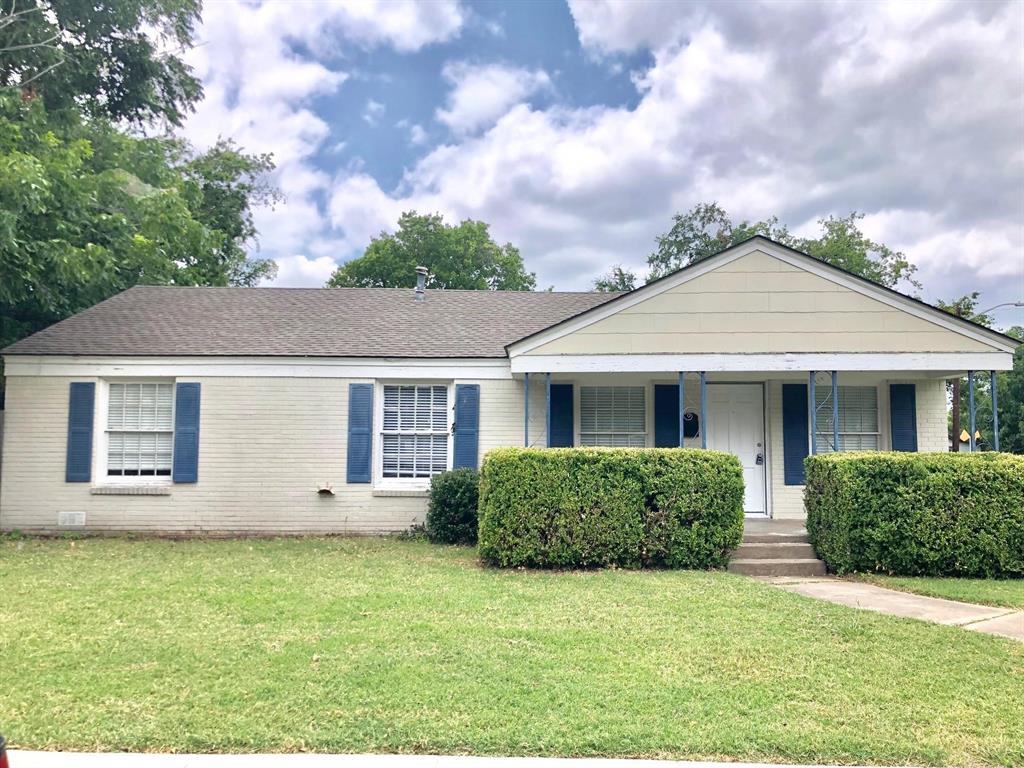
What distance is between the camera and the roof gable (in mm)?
9164

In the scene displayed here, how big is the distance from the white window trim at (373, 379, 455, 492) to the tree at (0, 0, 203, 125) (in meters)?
8.20

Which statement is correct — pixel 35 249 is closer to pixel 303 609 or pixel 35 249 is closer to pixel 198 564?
pixel 198 564

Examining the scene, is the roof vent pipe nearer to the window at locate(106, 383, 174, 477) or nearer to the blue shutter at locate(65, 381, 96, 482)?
the window at locate(106, 383, 174, 477)

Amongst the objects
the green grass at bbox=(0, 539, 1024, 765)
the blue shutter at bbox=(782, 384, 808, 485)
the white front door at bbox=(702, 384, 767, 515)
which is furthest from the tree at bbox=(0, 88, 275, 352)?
the blue shutter at bbox=(782, 384, 808, 485)

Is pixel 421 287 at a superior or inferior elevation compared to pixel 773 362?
superior

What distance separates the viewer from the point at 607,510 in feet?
25.4

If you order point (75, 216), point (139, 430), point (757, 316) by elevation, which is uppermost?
point (75, 216)

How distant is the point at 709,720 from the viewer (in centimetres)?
348

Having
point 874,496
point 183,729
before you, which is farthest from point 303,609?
point 874,496

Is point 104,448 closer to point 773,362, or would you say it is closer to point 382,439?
point 382,439

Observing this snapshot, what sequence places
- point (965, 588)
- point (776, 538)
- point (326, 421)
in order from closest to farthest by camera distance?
point (965, 588)
point (776, 538)
point (326, 421)

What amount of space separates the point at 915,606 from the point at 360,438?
314 inches

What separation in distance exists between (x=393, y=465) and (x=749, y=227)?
25.3 meters

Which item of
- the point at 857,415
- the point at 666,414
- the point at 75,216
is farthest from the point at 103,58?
the point at 857,415
